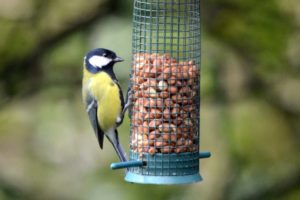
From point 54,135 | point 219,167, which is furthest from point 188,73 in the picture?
point 54,135

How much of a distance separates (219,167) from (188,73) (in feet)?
10.3

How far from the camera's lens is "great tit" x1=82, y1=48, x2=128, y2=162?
22.0 ft

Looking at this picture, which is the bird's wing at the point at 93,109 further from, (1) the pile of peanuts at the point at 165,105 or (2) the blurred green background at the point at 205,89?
(2) the blurred green background at the point at 205,89

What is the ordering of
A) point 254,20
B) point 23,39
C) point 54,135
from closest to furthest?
point 254,20 < point 23,39 < point 54,135

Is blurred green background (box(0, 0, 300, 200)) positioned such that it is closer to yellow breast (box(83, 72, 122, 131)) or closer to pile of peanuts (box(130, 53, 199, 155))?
yellow breast (box(83, 72, 122, 131))

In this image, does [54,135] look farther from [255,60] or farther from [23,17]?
[255,60]

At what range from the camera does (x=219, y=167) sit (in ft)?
31.3

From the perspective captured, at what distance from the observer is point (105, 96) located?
677 centimetres

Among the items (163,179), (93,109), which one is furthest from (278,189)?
(163,179)

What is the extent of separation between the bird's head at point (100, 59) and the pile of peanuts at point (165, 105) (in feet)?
0.66

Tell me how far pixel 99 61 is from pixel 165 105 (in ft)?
1.97

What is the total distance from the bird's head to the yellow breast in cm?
5

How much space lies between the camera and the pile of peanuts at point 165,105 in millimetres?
6473

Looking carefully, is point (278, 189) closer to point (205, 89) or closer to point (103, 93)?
point (205, 89)
